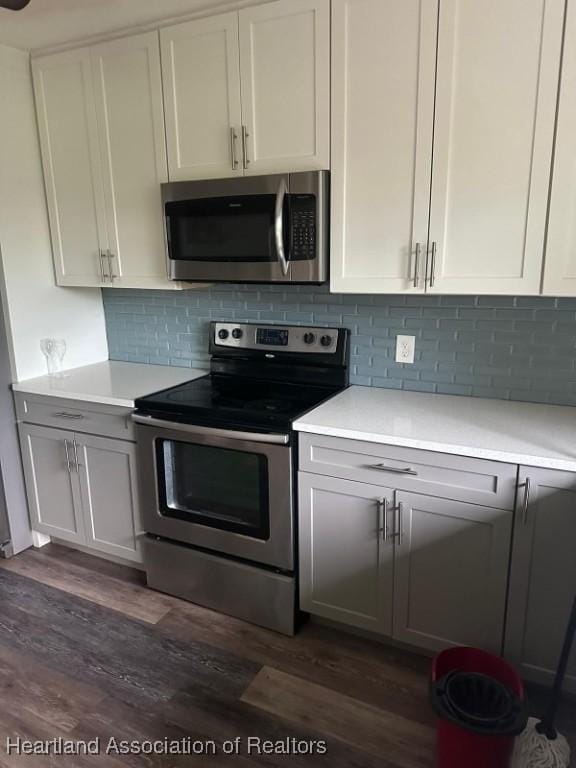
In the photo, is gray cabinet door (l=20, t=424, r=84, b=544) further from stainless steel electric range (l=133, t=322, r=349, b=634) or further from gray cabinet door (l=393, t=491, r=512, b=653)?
gray cabinet door (l=393, t=491, r=512, b=653)

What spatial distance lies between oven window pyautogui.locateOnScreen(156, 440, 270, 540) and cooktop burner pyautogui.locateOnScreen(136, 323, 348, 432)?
146 millimetres

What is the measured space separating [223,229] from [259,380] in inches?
28.8

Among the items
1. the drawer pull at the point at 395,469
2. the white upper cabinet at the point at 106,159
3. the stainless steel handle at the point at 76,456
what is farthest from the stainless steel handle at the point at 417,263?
the stainless steel handle at the point at 76,456

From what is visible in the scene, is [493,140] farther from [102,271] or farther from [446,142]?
[102,271]

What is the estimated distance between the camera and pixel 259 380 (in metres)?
Answer: 2.68

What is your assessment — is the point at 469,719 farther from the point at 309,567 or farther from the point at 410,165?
the point at 410,165

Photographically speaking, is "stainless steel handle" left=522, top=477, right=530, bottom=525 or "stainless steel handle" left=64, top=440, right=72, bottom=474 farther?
"stainless steel handle" left=64, top=440, right=72, bottom=474

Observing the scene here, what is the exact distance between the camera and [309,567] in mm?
2180

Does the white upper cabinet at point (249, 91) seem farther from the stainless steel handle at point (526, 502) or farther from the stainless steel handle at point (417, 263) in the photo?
the stainless steel handle at point (526, 502)

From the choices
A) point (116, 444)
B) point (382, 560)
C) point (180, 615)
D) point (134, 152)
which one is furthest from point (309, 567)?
point (134, 152)

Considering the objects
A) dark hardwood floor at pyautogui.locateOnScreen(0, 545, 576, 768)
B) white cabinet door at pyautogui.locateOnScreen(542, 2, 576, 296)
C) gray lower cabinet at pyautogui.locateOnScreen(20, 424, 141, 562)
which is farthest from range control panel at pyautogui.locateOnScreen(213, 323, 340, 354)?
dark hardwood floor at pyautogui.locateOnScreen(0, 545, 576, 768)

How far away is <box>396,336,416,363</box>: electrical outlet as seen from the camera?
2.38 m

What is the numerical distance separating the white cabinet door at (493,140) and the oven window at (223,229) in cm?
64

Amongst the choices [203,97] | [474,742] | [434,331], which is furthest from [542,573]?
[203,97]
